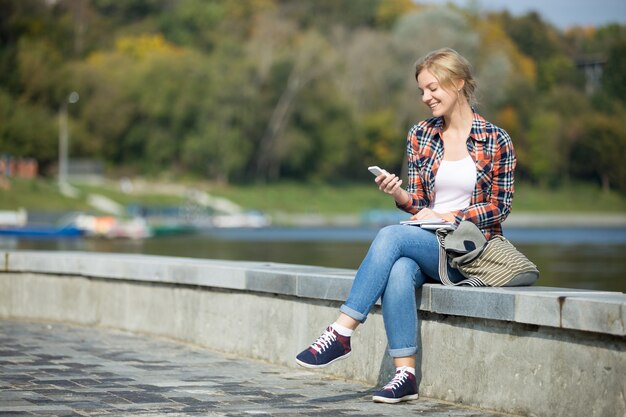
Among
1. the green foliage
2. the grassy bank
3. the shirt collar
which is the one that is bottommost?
the shirt collar

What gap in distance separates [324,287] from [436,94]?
1.31 meters

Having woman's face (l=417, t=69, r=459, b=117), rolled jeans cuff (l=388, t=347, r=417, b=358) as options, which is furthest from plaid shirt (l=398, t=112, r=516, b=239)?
rolled jeans cuff (l=388, t=347, r=417, b=358)

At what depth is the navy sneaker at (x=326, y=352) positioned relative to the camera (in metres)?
5.62

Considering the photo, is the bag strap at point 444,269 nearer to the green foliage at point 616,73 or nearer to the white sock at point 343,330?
the white sock at point 343,330

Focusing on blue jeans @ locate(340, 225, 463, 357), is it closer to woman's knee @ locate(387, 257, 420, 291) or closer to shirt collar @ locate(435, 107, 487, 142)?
woman's knee @ locate(387, 257, 420, 291)

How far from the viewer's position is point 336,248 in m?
36.7

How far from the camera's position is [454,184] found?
6.02m

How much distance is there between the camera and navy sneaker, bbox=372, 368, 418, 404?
5.65m

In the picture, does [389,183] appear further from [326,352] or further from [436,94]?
[326,352]

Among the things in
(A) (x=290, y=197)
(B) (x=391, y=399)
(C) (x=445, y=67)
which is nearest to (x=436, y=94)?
(C) (x=445, y=67)

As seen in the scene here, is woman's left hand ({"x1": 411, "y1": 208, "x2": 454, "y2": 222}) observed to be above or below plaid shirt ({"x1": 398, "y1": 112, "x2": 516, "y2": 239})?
below

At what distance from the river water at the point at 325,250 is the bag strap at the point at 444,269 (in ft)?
37.5

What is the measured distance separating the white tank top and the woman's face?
259 millimetres

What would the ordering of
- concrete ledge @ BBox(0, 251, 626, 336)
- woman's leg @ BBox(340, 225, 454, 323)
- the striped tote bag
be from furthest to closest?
the striped tote bag, woman's leg @ BBox(340, 225, 454, 323), concrete ledge @ BBox(0, 251, 626, 336)
